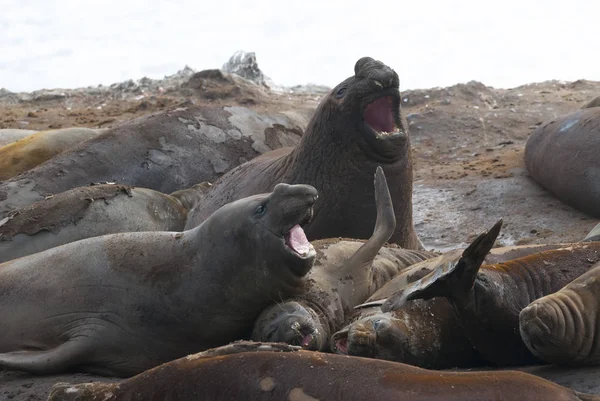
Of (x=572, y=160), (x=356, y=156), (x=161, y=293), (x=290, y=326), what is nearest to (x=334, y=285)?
(x=290, y=326)

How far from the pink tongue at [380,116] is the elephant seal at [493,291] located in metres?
2.49

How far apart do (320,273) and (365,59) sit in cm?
219

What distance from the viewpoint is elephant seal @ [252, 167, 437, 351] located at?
439 cm

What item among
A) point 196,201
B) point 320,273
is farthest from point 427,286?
point 196,201

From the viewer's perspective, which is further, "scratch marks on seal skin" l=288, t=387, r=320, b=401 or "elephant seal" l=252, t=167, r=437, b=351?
"elephant seal" l=252, t=167, r=437, b=351

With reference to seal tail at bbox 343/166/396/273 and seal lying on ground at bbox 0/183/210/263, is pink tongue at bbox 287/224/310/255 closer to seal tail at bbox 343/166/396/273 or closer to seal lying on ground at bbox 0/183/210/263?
seal tail at bbox 343/166/396/273

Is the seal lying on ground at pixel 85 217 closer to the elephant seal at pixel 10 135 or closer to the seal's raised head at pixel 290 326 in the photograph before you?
the seal's raised head at pixel 290 326

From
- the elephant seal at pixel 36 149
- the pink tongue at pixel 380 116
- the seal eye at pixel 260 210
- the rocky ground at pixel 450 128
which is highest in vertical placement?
the pink tongue at pixel 380 116

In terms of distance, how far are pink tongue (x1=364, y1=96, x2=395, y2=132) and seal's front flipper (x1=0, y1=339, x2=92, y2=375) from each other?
2.91 m

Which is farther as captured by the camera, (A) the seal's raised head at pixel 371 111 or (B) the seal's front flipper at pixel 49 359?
(A) the seal's raised head at pixel 371 111

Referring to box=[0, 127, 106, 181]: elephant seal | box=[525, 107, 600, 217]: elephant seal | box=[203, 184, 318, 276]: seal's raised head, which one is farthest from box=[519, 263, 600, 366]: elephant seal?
box=[0, 127, 106, 181]: elephant seal

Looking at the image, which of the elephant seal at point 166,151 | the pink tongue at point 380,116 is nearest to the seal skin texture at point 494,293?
the pink tongue at point 380,116

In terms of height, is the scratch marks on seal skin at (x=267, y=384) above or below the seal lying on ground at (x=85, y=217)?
above

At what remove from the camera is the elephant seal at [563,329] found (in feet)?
12.5
